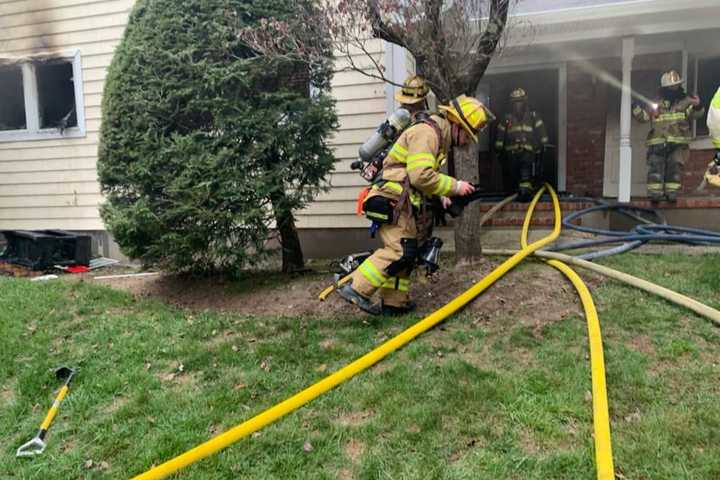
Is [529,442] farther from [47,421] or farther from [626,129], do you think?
[626,129]

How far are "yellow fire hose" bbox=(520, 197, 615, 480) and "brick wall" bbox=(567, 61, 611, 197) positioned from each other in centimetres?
534

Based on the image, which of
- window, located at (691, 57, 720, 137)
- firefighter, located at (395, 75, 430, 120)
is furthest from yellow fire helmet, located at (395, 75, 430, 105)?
window, located at (691, 57, 720, 137)

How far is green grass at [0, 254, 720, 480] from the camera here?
257 centimetres

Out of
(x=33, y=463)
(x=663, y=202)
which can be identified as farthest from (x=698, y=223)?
(x=33, y=463)

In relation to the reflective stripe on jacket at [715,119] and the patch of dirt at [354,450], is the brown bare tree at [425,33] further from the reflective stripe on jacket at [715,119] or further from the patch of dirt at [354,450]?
the patch of dirt at [354,450]

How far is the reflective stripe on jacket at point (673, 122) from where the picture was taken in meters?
7.15

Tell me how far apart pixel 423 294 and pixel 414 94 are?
1.69 m

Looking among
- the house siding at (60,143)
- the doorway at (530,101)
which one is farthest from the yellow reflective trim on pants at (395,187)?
the doorway at (530,101)

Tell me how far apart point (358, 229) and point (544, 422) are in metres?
4.55

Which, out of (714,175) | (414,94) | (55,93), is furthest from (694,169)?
(55,93)

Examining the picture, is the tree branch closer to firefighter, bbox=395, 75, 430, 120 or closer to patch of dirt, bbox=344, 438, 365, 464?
firefighter, bbox=395, 75, 430, 120

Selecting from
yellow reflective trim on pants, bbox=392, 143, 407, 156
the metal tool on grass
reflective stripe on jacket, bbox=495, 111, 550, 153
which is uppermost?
reflective stripe on jacket, bbox=495, 111, 550, 153

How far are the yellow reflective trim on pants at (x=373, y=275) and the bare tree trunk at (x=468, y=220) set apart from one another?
51.6 inches

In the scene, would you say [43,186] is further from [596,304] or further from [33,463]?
[596,304]
